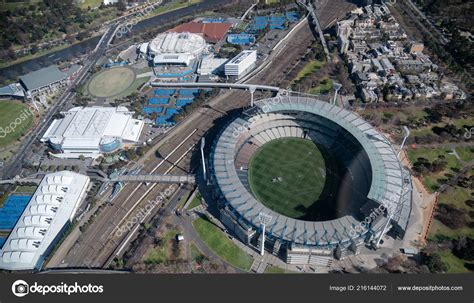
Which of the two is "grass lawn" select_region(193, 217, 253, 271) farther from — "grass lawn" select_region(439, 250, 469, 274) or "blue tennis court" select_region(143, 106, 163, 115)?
"blue tennis court" select_region(143, 106, 163, 115)

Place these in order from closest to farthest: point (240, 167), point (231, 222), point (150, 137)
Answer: point (231, 222)
point (240, 167)
point (150, 137)

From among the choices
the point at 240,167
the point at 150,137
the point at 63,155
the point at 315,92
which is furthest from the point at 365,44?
the point at 63,155

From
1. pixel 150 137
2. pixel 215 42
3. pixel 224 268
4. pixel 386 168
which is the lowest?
pixel 224 268

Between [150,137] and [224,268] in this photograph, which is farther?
[150,137]

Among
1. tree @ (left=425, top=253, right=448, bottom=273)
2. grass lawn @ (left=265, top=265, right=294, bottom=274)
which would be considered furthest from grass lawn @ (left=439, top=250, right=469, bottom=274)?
grass lawn @ (left=265, top=265, right=294, bottom=274)

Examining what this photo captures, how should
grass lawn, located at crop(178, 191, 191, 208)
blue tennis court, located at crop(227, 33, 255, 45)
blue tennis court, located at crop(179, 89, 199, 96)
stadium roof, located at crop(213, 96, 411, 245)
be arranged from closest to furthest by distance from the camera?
1. stadium roof, located at crop(213, 96, 411, 245)
2. grass lawn, located at crop(178, 191, 191, 208)
3. blue tennis court, located at crop(179, 89, 199, 96)
4. blue tennis court, located at crop(227, 33, 255, 45)

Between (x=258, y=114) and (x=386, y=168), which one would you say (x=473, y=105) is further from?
(x=258, y=114)

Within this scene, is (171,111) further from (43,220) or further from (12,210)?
(12,210)
